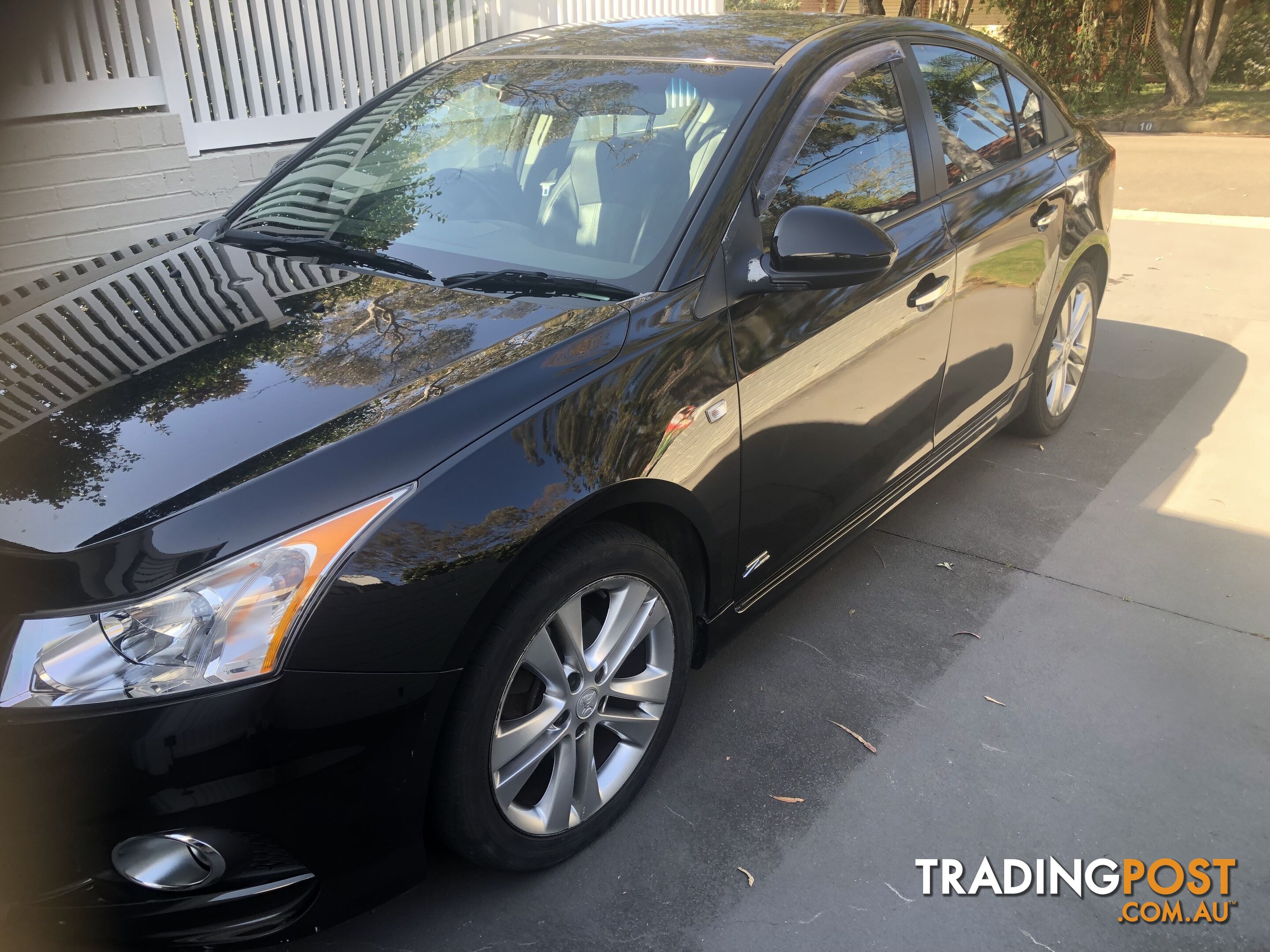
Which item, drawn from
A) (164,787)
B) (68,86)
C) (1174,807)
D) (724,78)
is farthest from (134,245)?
(1174,807)

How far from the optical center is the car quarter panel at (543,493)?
5.63 ft

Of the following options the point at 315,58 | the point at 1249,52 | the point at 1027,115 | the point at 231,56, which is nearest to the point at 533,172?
the point at 1027,115

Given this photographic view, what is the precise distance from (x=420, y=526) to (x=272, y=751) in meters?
0.44

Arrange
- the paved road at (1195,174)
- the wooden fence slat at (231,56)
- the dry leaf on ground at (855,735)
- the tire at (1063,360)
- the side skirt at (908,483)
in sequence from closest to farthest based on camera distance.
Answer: the dry leaf on ground at (855,735)
the side skirt at (908,483)
the tire at (1063,360)
the wooden fence slat at (231,56)
the paved road at (1195,174)

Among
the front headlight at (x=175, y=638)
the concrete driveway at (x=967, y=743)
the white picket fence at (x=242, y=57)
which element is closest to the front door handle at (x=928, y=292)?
the concrete driveway at (x=967, y=743)

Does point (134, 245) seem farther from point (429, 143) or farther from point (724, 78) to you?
point (724, 78)

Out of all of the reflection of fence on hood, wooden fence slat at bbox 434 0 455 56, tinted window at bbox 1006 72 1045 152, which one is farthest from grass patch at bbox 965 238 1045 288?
wooden fence slat at bbox 434 0 455 56

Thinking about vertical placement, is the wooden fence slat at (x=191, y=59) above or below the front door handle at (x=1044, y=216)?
above

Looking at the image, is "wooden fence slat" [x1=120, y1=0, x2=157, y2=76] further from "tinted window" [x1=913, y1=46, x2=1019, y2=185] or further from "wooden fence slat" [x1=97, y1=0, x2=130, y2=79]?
"tinted window" [x1=913, y1=46, x2=1019, y2=185]

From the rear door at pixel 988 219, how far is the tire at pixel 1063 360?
249mm

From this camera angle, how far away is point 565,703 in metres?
2.11

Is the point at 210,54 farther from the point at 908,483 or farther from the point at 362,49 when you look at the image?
the point at 908,483

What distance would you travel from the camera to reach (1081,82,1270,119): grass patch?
15312 millimetres

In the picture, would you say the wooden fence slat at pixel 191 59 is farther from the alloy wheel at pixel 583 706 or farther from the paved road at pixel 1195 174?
the paved road at pixel 1195 174
